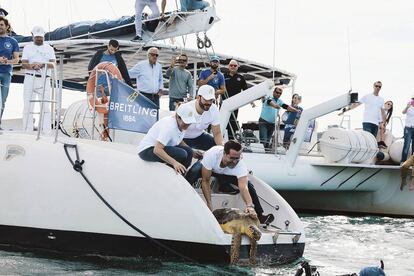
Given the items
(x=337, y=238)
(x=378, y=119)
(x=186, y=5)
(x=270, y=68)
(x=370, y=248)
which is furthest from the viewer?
(x=270, y=68)

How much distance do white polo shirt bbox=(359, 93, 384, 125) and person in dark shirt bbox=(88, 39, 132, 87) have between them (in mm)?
6276

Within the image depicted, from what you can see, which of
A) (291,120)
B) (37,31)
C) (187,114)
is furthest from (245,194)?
(291,120)

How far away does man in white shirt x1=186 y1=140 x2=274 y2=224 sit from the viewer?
8312 millimetres

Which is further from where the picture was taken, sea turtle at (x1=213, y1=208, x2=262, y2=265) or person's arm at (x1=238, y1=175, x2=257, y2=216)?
person's arm at (x1=238, y1=175, x2=257, y2=216)

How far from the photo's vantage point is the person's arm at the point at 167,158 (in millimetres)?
8109

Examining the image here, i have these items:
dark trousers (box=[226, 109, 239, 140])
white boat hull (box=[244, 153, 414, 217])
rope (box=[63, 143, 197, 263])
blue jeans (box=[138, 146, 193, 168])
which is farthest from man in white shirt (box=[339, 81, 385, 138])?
rope (box=[63, 143, 197, 263])

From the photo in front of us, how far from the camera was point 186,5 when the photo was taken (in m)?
14.8

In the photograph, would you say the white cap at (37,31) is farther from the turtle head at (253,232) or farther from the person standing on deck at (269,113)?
the person standing on deck at (269,113)

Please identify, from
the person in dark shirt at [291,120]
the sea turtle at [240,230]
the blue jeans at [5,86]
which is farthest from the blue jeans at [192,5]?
the sea turtle at [240,230]

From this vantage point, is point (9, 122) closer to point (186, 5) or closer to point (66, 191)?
point (186, 5)

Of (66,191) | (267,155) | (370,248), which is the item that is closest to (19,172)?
(66,191)

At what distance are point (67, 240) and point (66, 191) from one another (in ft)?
1.73

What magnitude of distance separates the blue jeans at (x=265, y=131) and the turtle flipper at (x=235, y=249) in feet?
24.0

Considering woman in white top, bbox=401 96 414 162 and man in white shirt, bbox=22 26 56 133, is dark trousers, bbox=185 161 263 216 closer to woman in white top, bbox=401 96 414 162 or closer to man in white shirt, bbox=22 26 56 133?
man in white shirt, bbox=22 26 56 133
